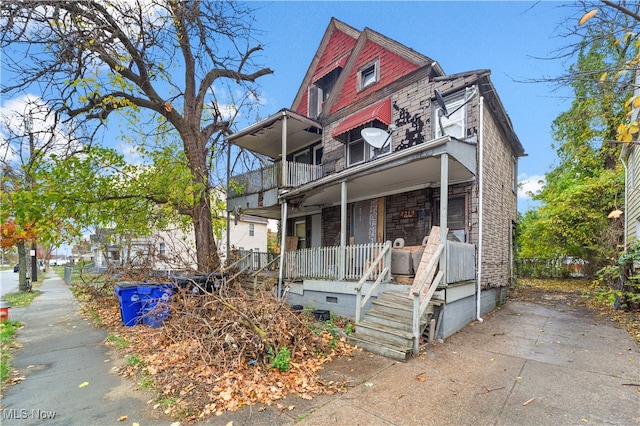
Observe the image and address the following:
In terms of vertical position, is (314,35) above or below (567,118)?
above

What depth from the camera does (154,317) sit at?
7422 mm

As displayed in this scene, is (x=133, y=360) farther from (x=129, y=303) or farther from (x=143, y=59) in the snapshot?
(x=143, y=59)

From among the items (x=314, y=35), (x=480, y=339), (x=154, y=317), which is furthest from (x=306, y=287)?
(x=314, y=35)

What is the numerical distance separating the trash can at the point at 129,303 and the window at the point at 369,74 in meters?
10.0

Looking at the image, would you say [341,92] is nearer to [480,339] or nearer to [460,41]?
[460,41]

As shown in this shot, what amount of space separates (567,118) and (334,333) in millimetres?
20460

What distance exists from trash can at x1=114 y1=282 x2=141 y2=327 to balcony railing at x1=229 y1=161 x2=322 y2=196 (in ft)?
17.6

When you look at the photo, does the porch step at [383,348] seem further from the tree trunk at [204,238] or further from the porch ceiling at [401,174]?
the tree trunk at [204,238]

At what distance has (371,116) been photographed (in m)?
10.2

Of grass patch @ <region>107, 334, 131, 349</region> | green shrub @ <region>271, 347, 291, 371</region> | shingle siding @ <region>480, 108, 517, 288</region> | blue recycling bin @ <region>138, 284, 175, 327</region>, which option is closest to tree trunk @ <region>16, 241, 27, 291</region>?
blue recycling bin @ <region>138, 284, 175, 327</region>

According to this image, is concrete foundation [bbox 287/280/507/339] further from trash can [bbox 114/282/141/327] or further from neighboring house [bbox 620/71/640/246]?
neighboring house [bbox 620/71/640/246]

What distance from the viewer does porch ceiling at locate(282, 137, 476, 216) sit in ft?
23.0

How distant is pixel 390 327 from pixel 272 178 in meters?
7.11

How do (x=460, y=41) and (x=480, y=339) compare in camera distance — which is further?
(x=460, y=41)
